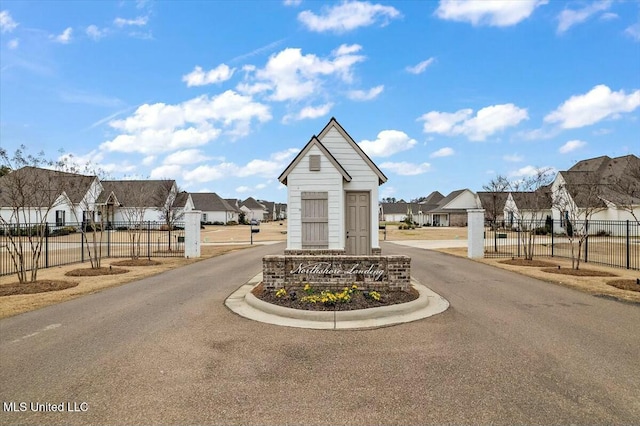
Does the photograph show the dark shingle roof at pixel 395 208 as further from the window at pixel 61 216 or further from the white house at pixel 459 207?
the window at pixel 61 216

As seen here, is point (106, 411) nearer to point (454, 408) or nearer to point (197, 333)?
point (197, 333)

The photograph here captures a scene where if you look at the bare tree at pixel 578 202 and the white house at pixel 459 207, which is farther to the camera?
the white house at pixel 459 207

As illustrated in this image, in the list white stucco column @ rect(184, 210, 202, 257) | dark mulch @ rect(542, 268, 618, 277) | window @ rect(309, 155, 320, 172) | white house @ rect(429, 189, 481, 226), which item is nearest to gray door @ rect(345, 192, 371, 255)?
window @ rect(309, 155, 320, 172)

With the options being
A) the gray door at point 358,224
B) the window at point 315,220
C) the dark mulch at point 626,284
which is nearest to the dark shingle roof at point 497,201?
the dark mulch at point 626,284

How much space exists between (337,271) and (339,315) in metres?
1.80

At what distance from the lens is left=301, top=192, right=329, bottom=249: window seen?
12.1 metres

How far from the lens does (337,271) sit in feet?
30.9

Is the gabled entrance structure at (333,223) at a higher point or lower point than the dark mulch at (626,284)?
higher

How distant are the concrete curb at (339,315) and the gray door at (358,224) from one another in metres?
4.21

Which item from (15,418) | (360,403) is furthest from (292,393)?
(15,418)

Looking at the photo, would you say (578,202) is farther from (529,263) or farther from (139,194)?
(139,194)

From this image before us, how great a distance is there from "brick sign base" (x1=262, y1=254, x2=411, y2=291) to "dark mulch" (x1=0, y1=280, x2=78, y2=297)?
698 centimetres

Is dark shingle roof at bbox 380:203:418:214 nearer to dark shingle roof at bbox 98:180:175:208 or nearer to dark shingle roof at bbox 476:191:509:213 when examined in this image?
dark shingle roof at bbox 476:191:509:213

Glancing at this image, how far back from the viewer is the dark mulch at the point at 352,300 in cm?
820
